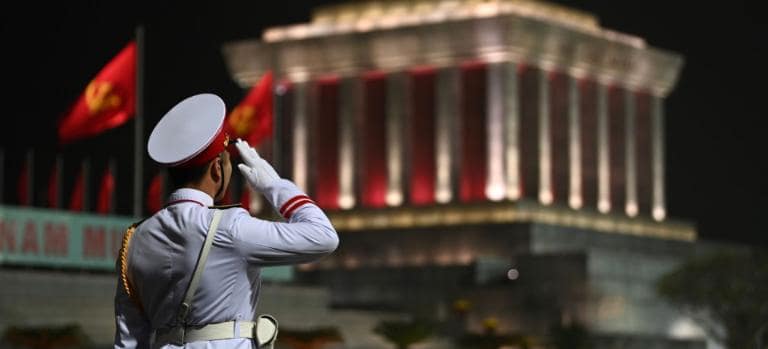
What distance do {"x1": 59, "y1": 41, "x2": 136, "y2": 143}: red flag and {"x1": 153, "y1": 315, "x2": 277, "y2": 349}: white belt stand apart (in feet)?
93.5

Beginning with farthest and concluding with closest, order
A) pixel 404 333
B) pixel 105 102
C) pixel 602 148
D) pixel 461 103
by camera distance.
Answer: pixel 602 148 → pixel 461 103 → pixel 404 333 → pixel 105 102

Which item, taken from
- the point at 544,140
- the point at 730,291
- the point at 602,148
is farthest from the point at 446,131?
the point at 730,291

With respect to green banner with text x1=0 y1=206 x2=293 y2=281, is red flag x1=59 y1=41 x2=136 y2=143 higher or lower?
higher

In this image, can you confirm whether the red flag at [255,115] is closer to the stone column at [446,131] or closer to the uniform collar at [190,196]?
the stone column at [446,131]

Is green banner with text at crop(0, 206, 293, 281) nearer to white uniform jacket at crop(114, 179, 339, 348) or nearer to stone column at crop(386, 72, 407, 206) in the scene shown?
stone column at crop(386, 72, 407, 206)

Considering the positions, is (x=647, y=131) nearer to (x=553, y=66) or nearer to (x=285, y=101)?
(x=553, y=66)

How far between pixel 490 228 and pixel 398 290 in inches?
143

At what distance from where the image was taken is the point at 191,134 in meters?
6.09

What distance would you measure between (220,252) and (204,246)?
0.07 metres

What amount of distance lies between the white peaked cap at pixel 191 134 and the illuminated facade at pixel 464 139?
4062cm

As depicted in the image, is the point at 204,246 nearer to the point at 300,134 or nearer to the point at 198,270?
the point at 198,270

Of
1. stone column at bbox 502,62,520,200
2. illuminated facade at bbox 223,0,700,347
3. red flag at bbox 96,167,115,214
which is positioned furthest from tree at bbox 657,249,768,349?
red flag at bbox 96,167,115,214

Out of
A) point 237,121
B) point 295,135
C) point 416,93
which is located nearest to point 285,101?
point 295,135

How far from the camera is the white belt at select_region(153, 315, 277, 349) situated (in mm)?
5961
